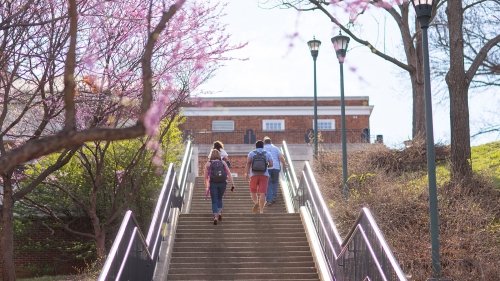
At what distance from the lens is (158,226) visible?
1230 cm

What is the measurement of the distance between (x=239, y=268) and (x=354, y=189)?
4.56 m

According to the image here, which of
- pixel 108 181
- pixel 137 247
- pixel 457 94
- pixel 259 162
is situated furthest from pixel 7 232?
pixel 457 94

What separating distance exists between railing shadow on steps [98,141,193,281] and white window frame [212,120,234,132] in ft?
84.5

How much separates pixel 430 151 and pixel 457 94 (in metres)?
7.32

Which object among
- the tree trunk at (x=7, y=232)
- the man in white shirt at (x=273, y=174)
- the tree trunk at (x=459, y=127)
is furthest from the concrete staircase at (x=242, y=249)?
the tree trunk at (x=459, y=127)

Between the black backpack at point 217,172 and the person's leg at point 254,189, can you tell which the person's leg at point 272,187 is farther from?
the black backpack at point 217,172

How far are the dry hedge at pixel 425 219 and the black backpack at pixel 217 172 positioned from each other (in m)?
2.22

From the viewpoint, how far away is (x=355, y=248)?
31.9ft

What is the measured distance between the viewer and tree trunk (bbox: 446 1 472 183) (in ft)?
53.9

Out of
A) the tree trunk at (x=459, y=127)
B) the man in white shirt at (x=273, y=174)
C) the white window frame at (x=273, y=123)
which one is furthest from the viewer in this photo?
the white window frame at (x=273, y=123)

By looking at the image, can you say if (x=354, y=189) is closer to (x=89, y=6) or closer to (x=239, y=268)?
(x=239, y=268)

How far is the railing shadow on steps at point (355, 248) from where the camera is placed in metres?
8.25

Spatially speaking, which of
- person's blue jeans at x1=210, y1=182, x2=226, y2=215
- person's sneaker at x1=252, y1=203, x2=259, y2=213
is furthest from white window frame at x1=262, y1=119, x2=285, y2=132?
person's blue jeans at x1=210, y1=182, x2=226, y2=215

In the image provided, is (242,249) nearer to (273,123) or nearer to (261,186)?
(261,186)
